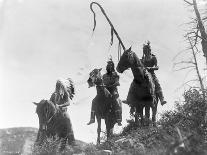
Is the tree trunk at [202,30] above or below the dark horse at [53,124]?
above

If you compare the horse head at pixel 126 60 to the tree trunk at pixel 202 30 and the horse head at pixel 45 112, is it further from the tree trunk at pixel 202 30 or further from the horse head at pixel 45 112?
the tree trunk at pixel 202 30

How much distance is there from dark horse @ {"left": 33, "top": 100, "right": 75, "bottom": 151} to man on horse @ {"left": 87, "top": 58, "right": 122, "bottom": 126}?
1.28 meters

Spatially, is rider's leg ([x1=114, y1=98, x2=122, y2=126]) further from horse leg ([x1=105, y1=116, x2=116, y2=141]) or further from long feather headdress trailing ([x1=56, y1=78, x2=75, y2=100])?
long feather headdress trailing ([x1=56, y1=78, x2=75, y2=100])

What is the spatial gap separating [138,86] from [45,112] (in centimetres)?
327

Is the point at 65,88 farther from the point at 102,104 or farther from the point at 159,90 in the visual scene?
the point at 159,90

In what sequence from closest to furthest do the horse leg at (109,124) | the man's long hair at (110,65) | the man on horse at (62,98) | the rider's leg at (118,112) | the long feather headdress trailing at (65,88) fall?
the man on horse at (62,98)
the long feather headdress trailing at (65,88)
the horse leg at (109,124)
the rider's leg at (118,112)
the man's long hair at (110,65)

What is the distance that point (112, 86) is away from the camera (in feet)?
56.2

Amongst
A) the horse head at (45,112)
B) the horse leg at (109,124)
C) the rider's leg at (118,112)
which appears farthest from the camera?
the rider's leg at (118,112)

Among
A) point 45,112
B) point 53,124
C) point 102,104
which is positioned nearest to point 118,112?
point 102,104

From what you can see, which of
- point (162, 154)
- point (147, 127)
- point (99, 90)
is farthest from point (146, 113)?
point (162, 154)

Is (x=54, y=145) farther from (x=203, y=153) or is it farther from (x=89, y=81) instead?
(x=203, y=153)

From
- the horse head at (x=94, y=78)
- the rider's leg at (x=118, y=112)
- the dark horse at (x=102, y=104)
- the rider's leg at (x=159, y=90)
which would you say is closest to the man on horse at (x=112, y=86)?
the rider's leg at (x=118, y=112)

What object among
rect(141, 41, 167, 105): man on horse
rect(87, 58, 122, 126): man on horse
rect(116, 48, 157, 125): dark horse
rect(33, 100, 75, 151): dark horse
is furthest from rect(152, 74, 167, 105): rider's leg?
rect(33, 100, 75, 151): dark horse

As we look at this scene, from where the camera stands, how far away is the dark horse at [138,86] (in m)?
15.0
